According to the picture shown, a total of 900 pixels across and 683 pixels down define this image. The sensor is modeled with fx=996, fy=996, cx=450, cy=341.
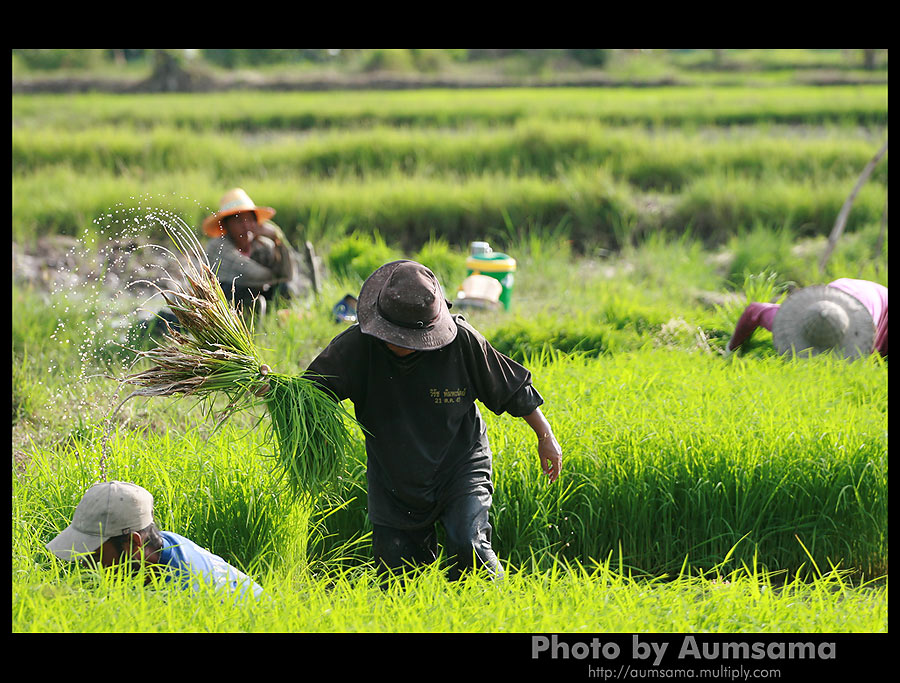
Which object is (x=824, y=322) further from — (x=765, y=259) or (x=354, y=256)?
(x=354, y=256)

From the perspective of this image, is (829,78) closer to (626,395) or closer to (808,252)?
(808,252)

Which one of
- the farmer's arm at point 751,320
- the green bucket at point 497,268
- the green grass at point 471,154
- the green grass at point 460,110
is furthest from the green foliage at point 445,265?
the green grass at point 460,110

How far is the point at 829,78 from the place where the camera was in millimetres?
23328

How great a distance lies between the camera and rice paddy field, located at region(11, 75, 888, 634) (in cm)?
330

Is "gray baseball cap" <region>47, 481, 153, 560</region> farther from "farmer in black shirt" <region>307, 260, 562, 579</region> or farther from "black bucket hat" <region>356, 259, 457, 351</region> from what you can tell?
"black bucket hat" <region>356, 259, 457, 351</region>

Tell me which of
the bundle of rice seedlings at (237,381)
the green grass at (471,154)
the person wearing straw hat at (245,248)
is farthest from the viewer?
the green grass at (471,154)

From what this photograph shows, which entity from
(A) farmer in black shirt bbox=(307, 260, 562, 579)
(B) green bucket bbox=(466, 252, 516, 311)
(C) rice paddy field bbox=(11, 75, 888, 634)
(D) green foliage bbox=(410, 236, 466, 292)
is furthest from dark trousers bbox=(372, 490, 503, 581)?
(D) green foliage bbox=(410, 236, 466, 292)

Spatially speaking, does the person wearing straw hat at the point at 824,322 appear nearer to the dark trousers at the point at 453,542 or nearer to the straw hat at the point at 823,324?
the straw hat at the point at 823,324

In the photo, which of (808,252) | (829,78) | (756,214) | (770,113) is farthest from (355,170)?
(829,78)

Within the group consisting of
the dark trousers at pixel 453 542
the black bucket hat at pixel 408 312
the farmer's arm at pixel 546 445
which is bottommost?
the dark trousers at pixel 453 542

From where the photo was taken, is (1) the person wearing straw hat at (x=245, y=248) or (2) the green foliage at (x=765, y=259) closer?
(1) the person wearing straw hat at (x=245, y=248)

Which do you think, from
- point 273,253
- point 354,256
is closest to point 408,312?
point 273,253

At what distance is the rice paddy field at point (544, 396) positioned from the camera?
3.30m

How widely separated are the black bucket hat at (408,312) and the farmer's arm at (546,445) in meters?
0.51
